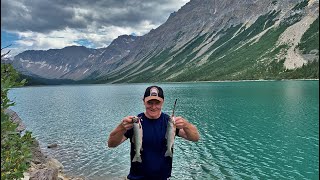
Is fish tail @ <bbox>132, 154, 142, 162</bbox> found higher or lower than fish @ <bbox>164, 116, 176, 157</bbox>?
lower

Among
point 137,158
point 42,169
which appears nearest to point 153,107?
point 137,158

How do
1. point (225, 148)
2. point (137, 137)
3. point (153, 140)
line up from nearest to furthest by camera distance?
point (137, 137)
point (153, 140)
point (225, 148)

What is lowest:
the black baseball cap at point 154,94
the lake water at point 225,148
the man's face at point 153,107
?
the lake water at point 225,148

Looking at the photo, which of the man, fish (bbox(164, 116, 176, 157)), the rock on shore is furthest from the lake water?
fish (bbox(164, 116, 176, 157))

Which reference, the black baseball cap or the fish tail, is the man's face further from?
the fish tail

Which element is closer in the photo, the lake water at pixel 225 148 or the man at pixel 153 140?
the man at pixel 153 140

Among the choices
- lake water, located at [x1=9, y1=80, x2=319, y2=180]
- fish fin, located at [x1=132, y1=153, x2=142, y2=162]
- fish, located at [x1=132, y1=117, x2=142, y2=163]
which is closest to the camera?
fish, located at [x1=132, y1=117, x2=142, y2=163]

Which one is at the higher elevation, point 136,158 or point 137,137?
point 137,137

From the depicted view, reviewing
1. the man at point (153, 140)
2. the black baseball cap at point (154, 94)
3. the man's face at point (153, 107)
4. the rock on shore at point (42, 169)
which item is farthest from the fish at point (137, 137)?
the rock on shore at point (42, 169)

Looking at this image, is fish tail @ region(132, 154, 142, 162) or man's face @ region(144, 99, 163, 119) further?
man's face @ region(144, 99, 163, 119)

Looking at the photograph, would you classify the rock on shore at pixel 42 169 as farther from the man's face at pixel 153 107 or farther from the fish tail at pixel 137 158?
the man's face at pixel 153 107

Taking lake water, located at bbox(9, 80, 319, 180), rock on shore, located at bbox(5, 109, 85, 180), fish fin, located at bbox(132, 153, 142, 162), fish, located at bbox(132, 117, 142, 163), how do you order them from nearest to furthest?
fish, located at bbox(132, 117, 142, 163), fish fin, located at bbox(132, 153, 142, 162), rock on shore, located at bbox(5, 109, 85, 180), lake water, located at bbox(9, 80, 319, 180)

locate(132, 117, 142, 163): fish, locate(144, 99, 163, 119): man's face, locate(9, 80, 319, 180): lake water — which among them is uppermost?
locate(144, 99, 163, 119): man's face

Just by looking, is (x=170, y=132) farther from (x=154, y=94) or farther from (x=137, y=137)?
(x=154, y=94)
